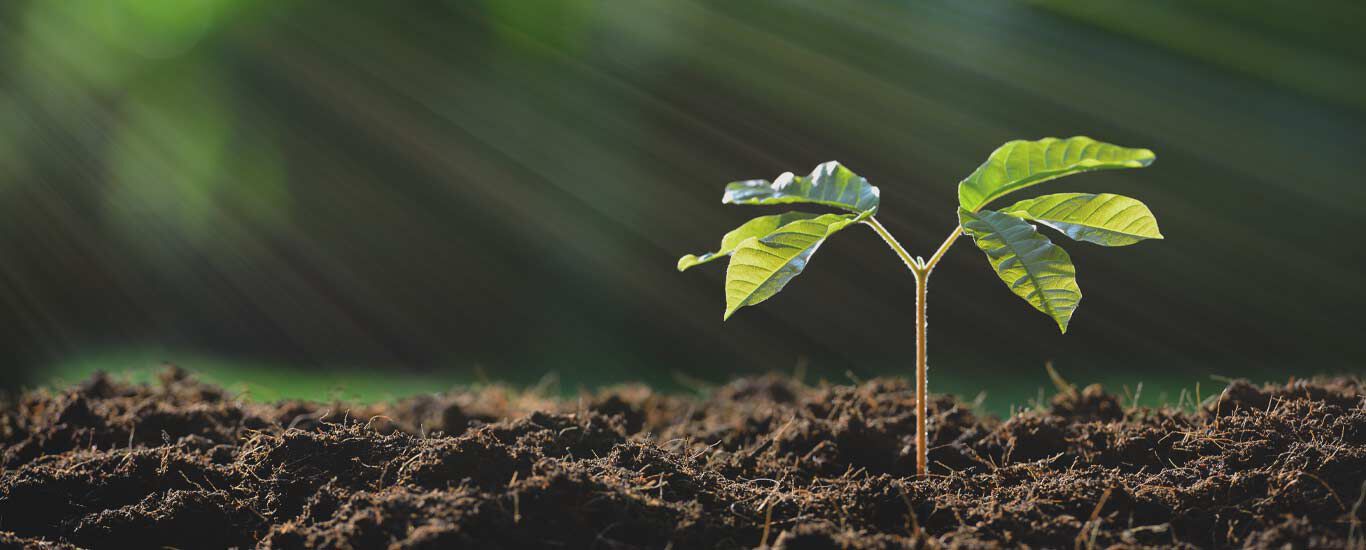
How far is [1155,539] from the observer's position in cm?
149

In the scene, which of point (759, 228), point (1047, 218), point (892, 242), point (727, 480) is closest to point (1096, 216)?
point (1047, 218)

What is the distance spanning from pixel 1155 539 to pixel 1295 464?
0.34 m

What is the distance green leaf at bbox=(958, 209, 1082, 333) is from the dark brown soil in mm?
360

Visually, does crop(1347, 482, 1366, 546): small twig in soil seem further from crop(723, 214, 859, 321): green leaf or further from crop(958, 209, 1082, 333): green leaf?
crop(723, 214, 859, 321): green leaf

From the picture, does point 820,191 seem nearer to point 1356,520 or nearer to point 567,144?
point 1356,520

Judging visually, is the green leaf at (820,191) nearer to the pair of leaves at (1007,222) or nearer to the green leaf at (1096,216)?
the pair of leaves at (1007,222)

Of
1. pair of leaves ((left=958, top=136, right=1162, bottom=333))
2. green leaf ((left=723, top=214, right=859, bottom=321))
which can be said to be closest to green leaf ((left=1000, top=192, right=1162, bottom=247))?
pair of leaves ((left=958, top=136, right=1162, bottom=333))

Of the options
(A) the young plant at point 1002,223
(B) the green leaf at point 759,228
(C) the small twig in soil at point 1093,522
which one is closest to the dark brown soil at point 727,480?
(C) the small twig in soil at point 1093,522

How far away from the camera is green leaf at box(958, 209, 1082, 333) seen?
56.2 inches

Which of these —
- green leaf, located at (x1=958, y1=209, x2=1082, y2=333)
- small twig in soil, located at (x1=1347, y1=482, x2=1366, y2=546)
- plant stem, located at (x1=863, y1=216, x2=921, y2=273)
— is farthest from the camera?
plant stem, located at (x1=863, y1=216, x2=921, y2=273)

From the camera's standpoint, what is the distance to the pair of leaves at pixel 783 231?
1520 millimetres

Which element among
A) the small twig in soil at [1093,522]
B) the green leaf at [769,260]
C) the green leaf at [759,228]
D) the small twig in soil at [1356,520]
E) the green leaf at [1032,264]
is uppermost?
the green leaf at [759,228]

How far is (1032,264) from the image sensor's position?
1438 mm

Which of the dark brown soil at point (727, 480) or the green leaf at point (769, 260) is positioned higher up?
the green leaf at point (769, 260)
